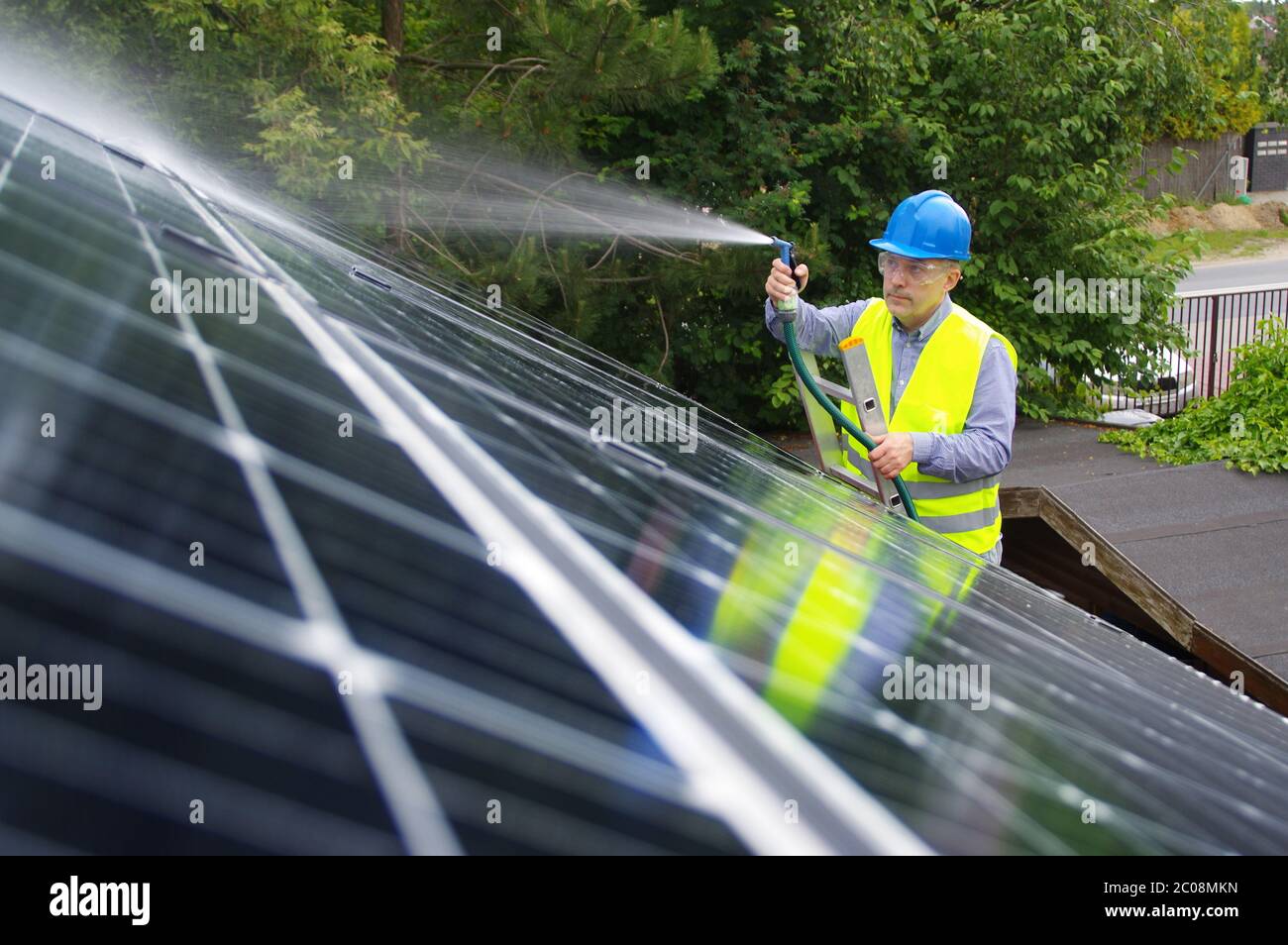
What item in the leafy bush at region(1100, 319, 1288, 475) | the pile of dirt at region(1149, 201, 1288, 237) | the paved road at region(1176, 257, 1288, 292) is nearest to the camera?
the leafy bush at region(1100, 319, 1288, 475)

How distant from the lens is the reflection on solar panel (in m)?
0.86

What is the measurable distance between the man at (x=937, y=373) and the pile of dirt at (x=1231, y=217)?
35121 mm

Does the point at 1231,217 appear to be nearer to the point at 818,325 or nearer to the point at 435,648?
the point at 818,325

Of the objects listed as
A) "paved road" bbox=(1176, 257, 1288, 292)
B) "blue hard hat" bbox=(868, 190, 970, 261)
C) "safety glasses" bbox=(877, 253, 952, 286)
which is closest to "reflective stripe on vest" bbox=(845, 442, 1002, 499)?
"safety glasses" bbox=(877, 253, 952, 286)

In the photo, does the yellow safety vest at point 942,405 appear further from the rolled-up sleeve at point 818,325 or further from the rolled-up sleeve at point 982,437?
the rolled-up sleeve at point 818,325

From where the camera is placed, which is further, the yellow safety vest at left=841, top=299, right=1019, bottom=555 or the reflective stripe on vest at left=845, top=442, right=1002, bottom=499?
the reflective stripe on vest at left=845, top=442, right=1002, bottom=499

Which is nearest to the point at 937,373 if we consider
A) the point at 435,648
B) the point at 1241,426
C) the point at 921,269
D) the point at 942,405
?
the point at 942,405

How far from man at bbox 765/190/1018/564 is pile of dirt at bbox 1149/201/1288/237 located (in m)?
35.1

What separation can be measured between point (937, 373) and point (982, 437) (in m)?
0.31

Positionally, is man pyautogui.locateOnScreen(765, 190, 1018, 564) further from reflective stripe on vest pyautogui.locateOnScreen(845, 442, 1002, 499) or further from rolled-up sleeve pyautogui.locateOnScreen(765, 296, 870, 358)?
rolled-up sleeve pyautogui.locateOnScreen(765, 296, 870, 358)

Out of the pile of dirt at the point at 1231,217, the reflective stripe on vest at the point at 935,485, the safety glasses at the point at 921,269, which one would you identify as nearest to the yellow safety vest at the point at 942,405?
the reflective stripe on vest at the point at 935,485

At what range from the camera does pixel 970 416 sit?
4410 millimetres

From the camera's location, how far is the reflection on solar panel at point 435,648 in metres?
0.86
